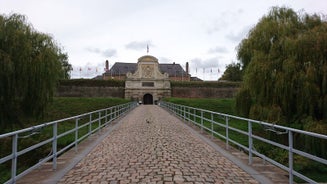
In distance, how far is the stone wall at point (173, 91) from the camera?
5709 cm

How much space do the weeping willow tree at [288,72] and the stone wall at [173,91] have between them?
43.1 metres

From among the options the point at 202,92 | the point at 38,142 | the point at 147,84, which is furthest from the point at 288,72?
the point at 147,84

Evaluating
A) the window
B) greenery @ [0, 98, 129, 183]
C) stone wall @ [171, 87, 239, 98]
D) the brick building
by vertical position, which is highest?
the brick building

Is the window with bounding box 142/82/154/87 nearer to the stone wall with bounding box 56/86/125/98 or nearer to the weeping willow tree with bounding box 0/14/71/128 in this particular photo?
the stone wall with bounding box 56/86/125/98

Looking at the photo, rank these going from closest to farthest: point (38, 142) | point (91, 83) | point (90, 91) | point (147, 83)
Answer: point (38, 142)
point (90, 91)
point (91, 83)
point (147, 83)

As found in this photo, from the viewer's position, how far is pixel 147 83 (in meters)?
61.2

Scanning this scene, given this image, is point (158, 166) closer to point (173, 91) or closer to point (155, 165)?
point (155, 165)

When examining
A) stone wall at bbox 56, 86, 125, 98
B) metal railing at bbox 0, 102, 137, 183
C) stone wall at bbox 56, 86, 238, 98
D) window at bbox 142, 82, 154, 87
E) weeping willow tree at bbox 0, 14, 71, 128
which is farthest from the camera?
window at bbox 142, 82, 154, 87

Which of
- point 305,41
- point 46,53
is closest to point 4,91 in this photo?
point 46,53

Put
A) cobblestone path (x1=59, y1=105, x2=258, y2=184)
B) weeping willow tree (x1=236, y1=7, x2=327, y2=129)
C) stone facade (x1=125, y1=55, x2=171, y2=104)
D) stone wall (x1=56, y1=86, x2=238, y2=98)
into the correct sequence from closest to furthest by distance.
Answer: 1. cobblestone path (x1=59, y1=105, x2=258, y2=184)
2. weeping willow tree (x1=236, y1=7, x2=327, y2=129)
3. stone wall (x1=56, y1=86, x2=238, y2=98)
4. stone facade (x1=125, y1=55, x2=171, y2=104)

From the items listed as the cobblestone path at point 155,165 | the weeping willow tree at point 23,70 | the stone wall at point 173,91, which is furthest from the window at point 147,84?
the cobblestone path at point 155,165

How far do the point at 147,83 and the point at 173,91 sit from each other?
5.63 metres

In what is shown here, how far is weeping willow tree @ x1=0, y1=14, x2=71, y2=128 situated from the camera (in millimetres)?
12562

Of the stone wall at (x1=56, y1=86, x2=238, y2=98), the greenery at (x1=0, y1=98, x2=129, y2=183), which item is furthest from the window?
the greenery at (x1=0, y1=98, x2=129, y2=183)
